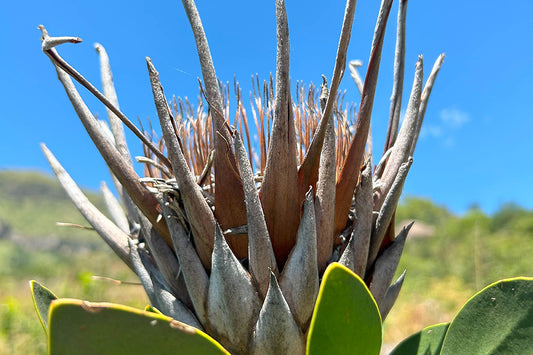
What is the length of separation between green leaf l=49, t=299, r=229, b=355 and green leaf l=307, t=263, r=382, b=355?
0.12 metres

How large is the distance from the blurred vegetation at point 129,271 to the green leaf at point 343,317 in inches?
29.1

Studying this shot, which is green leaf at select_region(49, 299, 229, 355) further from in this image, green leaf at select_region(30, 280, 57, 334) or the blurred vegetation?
the blurred vegetation

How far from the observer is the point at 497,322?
1.91 ft

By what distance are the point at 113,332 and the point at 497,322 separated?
0.51 metres

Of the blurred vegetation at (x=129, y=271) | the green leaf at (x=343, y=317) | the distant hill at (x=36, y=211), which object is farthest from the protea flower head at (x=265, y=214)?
the distant hill at (x=36, y=211)

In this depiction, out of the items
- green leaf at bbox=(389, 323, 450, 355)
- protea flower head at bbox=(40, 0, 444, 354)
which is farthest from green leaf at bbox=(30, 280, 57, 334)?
green leaf at bbox=(389, 323, 450, 355)

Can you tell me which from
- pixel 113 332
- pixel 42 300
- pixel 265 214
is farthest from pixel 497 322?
pixel 42 300

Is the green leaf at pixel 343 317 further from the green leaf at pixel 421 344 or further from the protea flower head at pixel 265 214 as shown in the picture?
the green leaf at pixel 421 344

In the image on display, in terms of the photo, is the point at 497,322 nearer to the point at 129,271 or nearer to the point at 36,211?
the point at 129,271

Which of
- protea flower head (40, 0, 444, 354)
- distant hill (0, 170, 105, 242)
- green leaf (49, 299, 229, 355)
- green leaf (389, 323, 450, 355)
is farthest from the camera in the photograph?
distant hill (0, 170, 105, 242)

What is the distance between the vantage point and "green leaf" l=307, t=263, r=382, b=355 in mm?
449

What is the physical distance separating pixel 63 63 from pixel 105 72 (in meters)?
0.33

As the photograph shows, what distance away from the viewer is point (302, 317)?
555 mm

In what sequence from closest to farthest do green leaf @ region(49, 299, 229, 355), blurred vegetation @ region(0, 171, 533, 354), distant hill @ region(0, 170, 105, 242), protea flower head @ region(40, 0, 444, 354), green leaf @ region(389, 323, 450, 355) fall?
green leaf @ region(49, 299, 229, 355), protea flower head @ region(40, 0, 444, 354), green leaf @ region(389, 323, 450, 355), blurred vegetation @ region(0, 171, 533, 354), distant hill @ region(0, 170, 105, 242)
